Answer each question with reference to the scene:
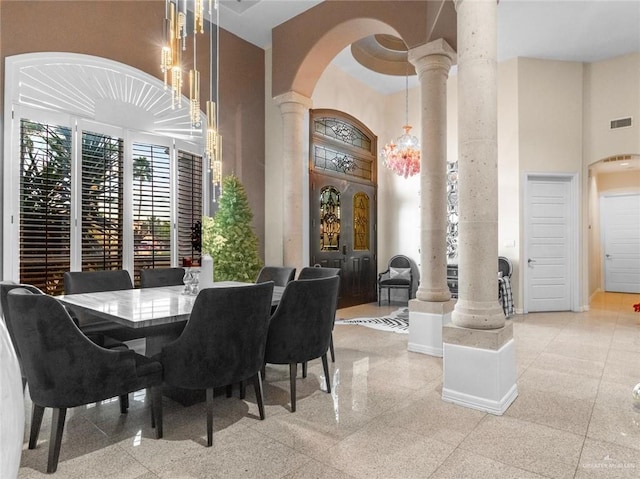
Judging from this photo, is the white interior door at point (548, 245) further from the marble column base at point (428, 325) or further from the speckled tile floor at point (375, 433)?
the marble column base at point (428, 325)

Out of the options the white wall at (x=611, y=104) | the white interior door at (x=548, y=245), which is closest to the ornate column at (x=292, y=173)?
the white interior door at (x=548, y=245)

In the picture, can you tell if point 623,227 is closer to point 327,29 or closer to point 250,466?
point 327,29

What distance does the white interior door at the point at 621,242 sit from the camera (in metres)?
9.58

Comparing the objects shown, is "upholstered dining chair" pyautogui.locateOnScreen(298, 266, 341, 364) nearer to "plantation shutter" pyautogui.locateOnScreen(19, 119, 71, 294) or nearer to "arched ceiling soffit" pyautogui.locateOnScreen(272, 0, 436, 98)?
"plantation shutter" pyautogui.locateOnScreen(19, 119, 71, 294)

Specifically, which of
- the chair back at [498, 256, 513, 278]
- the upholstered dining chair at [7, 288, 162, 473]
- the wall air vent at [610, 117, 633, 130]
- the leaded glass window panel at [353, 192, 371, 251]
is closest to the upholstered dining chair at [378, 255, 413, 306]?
the leaded glass window panel at [353, 192, 371, 251]

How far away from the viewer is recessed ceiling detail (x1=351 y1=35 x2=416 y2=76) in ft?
22.5

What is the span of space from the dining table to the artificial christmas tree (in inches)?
69.0

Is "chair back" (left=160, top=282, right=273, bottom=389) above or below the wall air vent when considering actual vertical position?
below

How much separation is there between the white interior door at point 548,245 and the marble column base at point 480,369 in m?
4.37

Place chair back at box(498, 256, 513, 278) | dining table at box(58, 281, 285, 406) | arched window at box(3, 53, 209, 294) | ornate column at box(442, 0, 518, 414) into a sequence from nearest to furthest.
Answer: dining table at box(58, 281, 285, 406)
ornate column at box(442, 0, 518, 414)
arched window at box(3, 53, 209, 294)
chair back at box(498, 256, 513, 278)

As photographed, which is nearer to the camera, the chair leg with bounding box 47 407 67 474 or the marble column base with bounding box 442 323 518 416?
the chair leg with bounding box 47 407 67 474

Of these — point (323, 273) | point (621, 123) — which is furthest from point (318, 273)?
point (621, 123)

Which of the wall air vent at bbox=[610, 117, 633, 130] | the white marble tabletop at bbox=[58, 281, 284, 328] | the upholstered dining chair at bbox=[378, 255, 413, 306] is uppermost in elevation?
the wall air vent at bbox=[610, 117, 633, 130]

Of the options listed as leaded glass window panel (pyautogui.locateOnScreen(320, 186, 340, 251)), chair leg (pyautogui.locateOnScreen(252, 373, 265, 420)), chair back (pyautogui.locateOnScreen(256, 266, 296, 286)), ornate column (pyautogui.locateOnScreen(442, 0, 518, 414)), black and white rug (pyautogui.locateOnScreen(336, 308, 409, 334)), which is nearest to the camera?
chair leg (pyautogui.locateOnScreen(252, 373, 265, 420))
